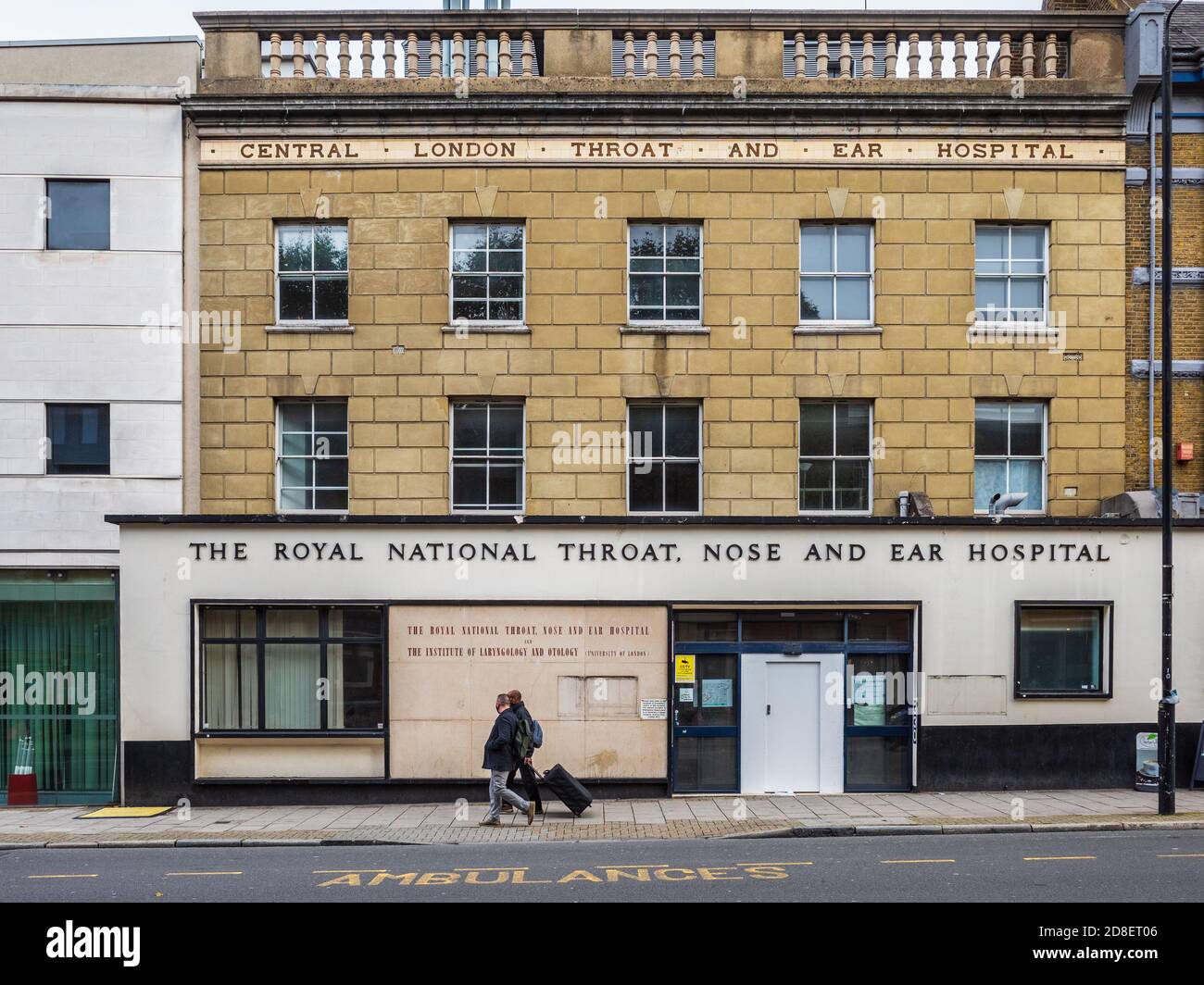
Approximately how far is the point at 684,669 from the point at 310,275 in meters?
9.12

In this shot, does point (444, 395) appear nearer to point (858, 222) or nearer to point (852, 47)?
point (858, 222)

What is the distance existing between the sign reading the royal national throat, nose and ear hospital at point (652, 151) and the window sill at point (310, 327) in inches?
105

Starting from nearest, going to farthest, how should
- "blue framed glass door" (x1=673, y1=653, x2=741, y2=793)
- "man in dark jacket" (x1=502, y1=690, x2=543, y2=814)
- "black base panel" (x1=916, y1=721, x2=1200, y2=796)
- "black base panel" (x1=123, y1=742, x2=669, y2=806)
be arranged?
"man in dark jacket" (x1=502, y1=690, x2=543, y2=814)
"black base panel" (x1=123, y1=742, x2=669, y2=806)
"black base panel" (x1=916, y1=721, x2=1200, y2=796)
"blue framed glass door" (x1=673, y1=653, x2=741, y2=793)

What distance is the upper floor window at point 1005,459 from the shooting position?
17.9 m

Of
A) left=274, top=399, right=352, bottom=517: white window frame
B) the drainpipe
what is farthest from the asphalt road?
the drainpipe

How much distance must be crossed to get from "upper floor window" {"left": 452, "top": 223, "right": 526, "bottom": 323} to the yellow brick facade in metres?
0.24

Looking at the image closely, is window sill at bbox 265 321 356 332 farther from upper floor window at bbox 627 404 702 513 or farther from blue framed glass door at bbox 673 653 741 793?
blue framed glass door at bbox 673 653 741 793

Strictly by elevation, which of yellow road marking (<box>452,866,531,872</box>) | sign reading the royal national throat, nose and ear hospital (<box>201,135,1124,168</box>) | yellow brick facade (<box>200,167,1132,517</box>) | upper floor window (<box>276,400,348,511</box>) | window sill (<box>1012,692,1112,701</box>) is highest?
sign reading the royal national throat, nose and ear hospital (<box>201,135,1124,168</box>)

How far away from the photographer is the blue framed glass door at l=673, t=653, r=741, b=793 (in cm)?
1702

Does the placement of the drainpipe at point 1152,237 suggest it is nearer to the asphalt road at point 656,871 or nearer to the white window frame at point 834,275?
the white window frame at point 834,275

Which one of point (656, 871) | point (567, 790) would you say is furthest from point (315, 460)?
point (656, 871)

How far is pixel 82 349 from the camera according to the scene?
17.6m

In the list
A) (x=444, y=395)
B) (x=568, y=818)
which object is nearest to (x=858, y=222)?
(x=444, y=395)
